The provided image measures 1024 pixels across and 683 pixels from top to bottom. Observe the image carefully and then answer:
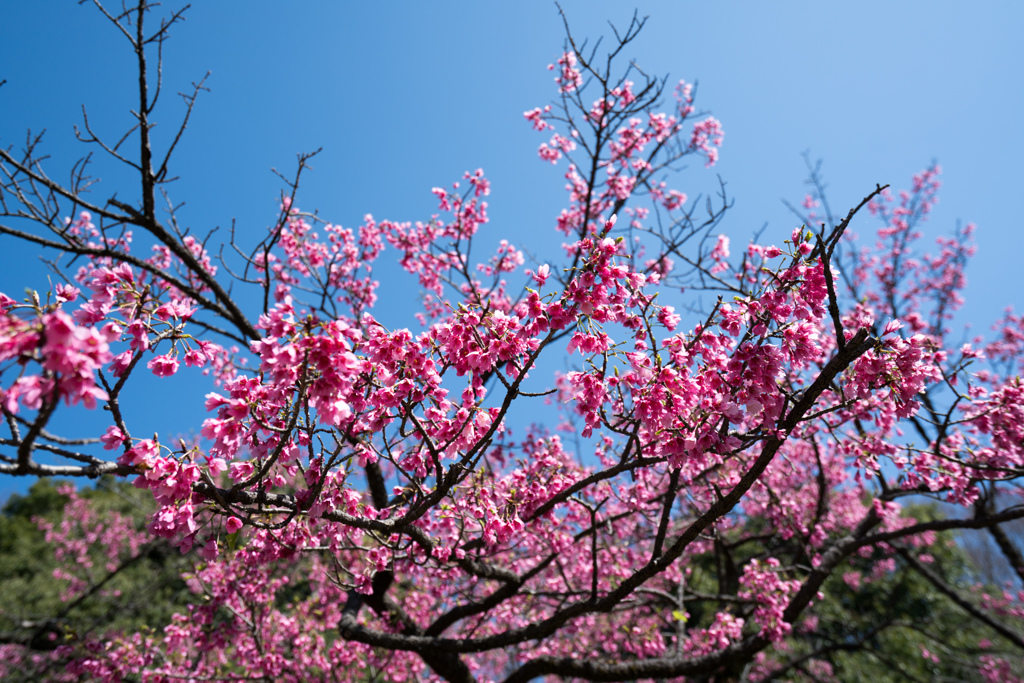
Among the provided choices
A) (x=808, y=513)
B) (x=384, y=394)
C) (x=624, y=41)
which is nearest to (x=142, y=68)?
(x=384, y=394)

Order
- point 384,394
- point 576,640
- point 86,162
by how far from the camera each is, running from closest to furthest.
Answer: point 384,394 → point 86,162 → point 576,640

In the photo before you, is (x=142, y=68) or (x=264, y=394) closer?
(x=264, y=394)

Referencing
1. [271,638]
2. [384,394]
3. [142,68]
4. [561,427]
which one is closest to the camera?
[384,394]

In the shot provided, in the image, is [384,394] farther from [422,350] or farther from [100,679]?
[100,679]

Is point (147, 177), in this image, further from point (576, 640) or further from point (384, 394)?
point (576, 640)

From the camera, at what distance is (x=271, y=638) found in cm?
717

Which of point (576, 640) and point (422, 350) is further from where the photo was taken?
point (576, 640)

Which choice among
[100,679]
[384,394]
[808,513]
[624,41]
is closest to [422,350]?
[384,394]

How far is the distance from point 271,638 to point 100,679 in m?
2.10

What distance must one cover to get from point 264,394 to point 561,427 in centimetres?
1146

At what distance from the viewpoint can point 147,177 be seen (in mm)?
4391

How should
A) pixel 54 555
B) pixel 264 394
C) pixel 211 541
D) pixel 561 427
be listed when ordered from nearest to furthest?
pixel 264 394
pixel 211 541
pixel 561 427
pixel 54 555

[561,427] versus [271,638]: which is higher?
[561,427]

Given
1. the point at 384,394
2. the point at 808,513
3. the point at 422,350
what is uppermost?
the point at 422,350
